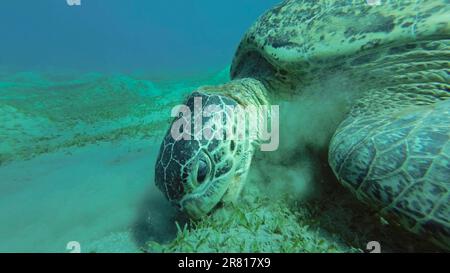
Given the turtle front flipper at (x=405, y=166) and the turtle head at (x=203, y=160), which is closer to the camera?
the turtle front flipper at (x=405, y=166)

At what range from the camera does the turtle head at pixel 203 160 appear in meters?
1.74

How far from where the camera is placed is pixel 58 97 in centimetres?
1043

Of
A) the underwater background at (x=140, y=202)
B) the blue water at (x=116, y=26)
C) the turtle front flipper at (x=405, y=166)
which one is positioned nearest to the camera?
the turtle front flipper at (x=405, y=166)

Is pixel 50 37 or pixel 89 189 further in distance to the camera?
pixel 50 37

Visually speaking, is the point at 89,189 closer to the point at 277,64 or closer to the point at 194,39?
the point at 277,64

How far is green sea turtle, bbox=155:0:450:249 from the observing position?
48.3 inches

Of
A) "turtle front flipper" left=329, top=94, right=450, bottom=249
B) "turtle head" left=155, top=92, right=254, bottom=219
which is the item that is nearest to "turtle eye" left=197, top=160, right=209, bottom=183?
"turtle head" left=155, top=92, right=254, bottom=219

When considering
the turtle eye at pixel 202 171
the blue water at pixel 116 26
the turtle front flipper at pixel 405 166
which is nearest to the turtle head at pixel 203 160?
the turtle eye at pixel 202 171

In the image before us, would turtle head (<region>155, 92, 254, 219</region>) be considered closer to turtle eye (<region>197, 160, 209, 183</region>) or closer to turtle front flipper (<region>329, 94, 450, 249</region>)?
turtle eye (<region>197, 160, 209, 183</region>)

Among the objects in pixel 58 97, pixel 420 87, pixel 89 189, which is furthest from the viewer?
pixel 58 97

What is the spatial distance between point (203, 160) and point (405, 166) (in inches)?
44.3

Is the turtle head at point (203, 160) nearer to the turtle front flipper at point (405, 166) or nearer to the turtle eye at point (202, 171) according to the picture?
the turtle eye at point (202, 171)

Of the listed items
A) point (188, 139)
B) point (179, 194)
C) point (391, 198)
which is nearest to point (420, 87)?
point (391, 198)

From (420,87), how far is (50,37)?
9773cm
